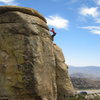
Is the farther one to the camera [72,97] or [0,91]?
[72,97]

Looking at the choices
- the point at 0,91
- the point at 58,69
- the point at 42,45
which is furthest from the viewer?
the point at 58,69

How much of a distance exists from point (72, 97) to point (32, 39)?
9.81 m

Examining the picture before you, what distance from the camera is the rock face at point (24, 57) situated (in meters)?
16.7

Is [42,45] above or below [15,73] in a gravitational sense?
above

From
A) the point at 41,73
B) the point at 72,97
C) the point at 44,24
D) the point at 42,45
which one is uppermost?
the point at 44,24

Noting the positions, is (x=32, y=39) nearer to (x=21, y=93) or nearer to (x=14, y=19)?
(x=14, y=19)

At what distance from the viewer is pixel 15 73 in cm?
1675

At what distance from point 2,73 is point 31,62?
1612 millimetres

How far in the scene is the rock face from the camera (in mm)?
16672

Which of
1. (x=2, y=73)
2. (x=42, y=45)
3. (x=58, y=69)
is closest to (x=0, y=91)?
(x=2, y=73)

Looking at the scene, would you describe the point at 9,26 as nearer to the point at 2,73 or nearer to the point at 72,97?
the point at 2,73

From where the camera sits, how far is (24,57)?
16938mm

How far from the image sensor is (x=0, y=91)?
16.6 meters

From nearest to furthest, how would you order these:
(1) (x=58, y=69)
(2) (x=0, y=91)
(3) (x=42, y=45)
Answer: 1. (2) (x=0, y=91)
2. (3) (x=42, y=45)
3. (1) (x=58, y=69)
